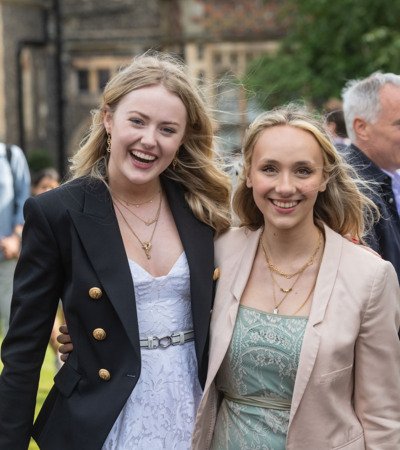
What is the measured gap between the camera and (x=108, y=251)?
11.7 feet

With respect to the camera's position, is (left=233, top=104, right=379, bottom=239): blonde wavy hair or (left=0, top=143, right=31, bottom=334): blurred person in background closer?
(left=233, top=104, right=379, bottom=239): blonde wavy hair

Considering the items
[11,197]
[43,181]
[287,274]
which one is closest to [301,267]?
[287,274]

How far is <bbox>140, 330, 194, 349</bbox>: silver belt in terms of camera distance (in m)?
3.58

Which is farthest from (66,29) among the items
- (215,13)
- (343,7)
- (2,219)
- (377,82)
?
(377,82)

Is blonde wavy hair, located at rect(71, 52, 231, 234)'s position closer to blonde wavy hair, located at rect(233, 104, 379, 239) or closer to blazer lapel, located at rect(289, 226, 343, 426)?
blonde wavy hair, located at rect(233, 104, 379, 239)

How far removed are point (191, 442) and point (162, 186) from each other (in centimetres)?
92

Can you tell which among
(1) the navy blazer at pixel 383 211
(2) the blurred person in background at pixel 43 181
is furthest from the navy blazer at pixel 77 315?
(2) the blurred person in background at pixel 43 181

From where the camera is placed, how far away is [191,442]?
11.8 feet

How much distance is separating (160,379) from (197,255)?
43 centimetres

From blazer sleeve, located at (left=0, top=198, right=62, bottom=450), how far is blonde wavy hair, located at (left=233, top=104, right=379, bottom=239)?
0.67 metres

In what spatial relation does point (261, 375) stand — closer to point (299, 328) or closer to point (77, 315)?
point (299, 328)

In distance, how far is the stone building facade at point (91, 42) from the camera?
84.1 feet

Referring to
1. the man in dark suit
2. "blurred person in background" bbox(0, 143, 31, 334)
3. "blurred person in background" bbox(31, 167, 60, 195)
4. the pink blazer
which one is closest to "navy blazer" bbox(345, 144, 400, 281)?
the man in dark suit

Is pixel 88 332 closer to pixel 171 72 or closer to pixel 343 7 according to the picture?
pixel 171 72
